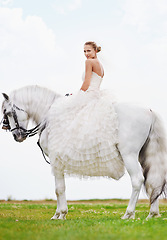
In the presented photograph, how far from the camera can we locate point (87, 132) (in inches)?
303

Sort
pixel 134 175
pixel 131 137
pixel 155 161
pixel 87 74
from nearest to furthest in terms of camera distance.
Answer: pixel 134 175
pixel 131 137
pixel 155 161
pixel 87 74

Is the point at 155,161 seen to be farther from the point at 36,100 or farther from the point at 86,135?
the point at 36,100

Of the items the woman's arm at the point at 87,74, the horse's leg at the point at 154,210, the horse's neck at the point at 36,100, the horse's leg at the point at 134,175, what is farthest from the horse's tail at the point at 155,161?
the horse's neck at the point at 36,100

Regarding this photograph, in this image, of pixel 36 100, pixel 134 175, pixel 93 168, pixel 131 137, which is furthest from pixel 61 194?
pixel 36 100

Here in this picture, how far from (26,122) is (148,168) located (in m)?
3.47

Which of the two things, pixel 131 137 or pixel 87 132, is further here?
pixel 87 132

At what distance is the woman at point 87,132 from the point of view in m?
7.59

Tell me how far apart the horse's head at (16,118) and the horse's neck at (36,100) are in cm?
17

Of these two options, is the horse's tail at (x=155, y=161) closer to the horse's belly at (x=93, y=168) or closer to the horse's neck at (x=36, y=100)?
the horse's belly at (x=93, y=168)

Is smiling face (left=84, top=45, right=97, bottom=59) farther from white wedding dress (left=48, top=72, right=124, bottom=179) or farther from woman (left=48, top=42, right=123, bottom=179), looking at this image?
white wedding dress (left=48, top=72, right=124, bottom=179)

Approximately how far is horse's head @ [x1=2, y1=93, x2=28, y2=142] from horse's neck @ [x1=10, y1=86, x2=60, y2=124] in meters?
0.17

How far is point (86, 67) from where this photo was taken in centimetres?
808

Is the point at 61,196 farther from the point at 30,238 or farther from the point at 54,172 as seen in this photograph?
the point at 30,238

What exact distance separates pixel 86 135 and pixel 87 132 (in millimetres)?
74
